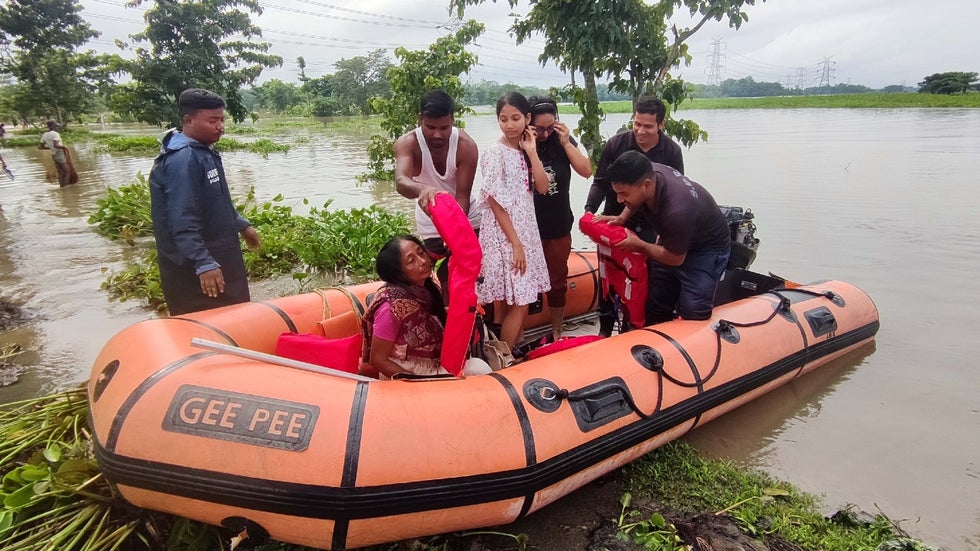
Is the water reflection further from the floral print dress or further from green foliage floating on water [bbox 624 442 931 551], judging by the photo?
the floral print dress

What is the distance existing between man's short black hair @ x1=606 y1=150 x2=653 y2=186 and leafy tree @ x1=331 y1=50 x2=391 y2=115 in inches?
1764

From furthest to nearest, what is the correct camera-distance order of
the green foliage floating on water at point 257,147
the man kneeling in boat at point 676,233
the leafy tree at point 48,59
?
the leafy tree at point 48,59 < the green foliage floating on water at point 257,147 < the man kneeling in boat at point 676,233

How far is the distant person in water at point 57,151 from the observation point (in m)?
10.9

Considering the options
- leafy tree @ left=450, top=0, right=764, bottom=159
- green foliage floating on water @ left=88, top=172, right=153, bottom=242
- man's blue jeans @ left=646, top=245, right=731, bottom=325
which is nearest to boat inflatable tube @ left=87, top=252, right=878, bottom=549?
man's blue jeans @ left=646, top=245, right=731, bottom=325

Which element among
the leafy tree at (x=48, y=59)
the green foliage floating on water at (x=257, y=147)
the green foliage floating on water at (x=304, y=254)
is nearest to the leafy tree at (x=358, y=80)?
the leafy tree at (x=48, y=59)

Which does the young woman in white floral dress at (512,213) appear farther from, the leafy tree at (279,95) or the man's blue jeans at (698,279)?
the leafy tree at (279,95)

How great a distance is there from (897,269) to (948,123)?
2024 centimetres

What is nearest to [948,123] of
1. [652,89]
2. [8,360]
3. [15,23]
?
[652,89]

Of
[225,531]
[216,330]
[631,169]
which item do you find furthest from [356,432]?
[631,169]

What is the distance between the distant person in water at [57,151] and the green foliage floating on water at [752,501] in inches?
501

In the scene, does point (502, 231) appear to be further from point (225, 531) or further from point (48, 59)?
point (48, 59)

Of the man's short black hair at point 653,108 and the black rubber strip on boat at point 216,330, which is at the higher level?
the man's short black hair at point 653,108

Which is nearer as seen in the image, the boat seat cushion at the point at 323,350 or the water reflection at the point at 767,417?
the boat seat cushion at the point at 323,350

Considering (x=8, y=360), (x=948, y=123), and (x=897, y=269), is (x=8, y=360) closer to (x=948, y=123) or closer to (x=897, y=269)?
(x=897, y=269)
